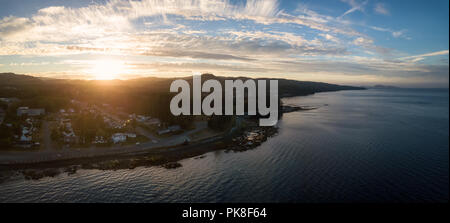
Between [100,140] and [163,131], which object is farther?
[163,131]

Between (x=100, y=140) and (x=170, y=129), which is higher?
(x=170, y=129)

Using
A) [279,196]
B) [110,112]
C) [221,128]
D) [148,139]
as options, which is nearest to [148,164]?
[148,139]

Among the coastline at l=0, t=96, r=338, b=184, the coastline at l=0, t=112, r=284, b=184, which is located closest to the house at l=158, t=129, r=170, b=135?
the coastline at l=0, t=96, r=338, b=184

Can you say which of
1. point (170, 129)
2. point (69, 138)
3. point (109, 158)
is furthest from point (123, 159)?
point (170, 129)

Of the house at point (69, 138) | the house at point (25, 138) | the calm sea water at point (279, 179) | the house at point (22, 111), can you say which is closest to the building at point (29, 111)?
the house at point (22, 111)

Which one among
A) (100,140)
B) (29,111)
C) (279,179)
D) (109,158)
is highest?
(29,111)

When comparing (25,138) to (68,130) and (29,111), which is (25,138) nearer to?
(68,130)

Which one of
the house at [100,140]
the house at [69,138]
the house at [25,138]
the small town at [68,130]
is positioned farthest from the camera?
the house at [100,140]

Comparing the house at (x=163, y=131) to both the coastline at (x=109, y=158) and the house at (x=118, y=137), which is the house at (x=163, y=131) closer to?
the coastline at (x=109, y=158)

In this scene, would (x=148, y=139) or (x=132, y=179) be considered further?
(x=148, y=139)

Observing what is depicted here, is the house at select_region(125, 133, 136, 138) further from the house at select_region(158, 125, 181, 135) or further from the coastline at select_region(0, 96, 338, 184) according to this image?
the house at select_region(158, 125, 181, 135)

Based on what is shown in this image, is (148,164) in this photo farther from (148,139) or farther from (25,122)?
(25,122)
